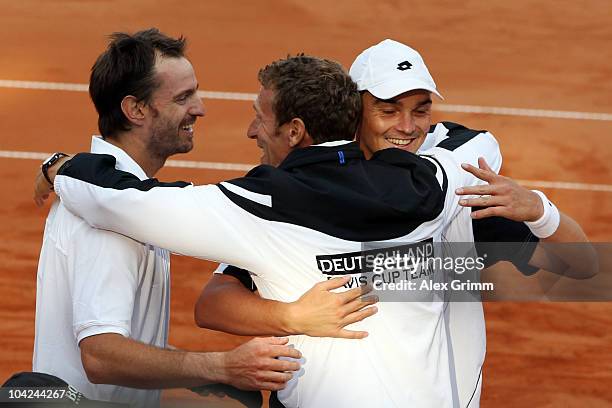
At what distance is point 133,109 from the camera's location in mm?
4434

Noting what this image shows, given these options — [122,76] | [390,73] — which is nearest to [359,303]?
[390,73]

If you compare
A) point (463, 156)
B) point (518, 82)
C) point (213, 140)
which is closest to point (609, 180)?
point (518, 82)

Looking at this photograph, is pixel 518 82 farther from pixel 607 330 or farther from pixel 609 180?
pixel 607 330

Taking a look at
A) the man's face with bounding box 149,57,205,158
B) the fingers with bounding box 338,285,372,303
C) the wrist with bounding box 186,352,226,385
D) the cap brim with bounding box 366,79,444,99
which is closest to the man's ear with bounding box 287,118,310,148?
the cap brim with bounding box 366,79,444,99

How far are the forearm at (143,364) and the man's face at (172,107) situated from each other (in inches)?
38.5

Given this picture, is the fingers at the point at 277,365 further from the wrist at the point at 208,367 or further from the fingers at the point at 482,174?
the fingers at the point at 482,174

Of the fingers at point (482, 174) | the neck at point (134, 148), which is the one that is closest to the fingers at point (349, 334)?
the fingers at point (482, 174)

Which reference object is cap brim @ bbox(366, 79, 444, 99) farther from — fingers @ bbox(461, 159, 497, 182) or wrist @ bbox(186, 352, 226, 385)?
wrist @ bbox(186, 352, 226, 385)

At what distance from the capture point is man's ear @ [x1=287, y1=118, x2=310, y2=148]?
13.1 ft

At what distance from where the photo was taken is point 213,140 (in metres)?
9.76

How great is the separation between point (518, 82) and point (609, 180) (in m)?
1.32

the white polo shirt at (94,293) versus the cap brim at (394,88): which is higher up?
the cap brim at (394,88)

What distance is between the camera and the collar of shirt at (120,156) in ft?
14.0

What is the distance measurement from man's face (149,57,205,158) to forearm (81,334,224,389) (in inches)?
38.5
